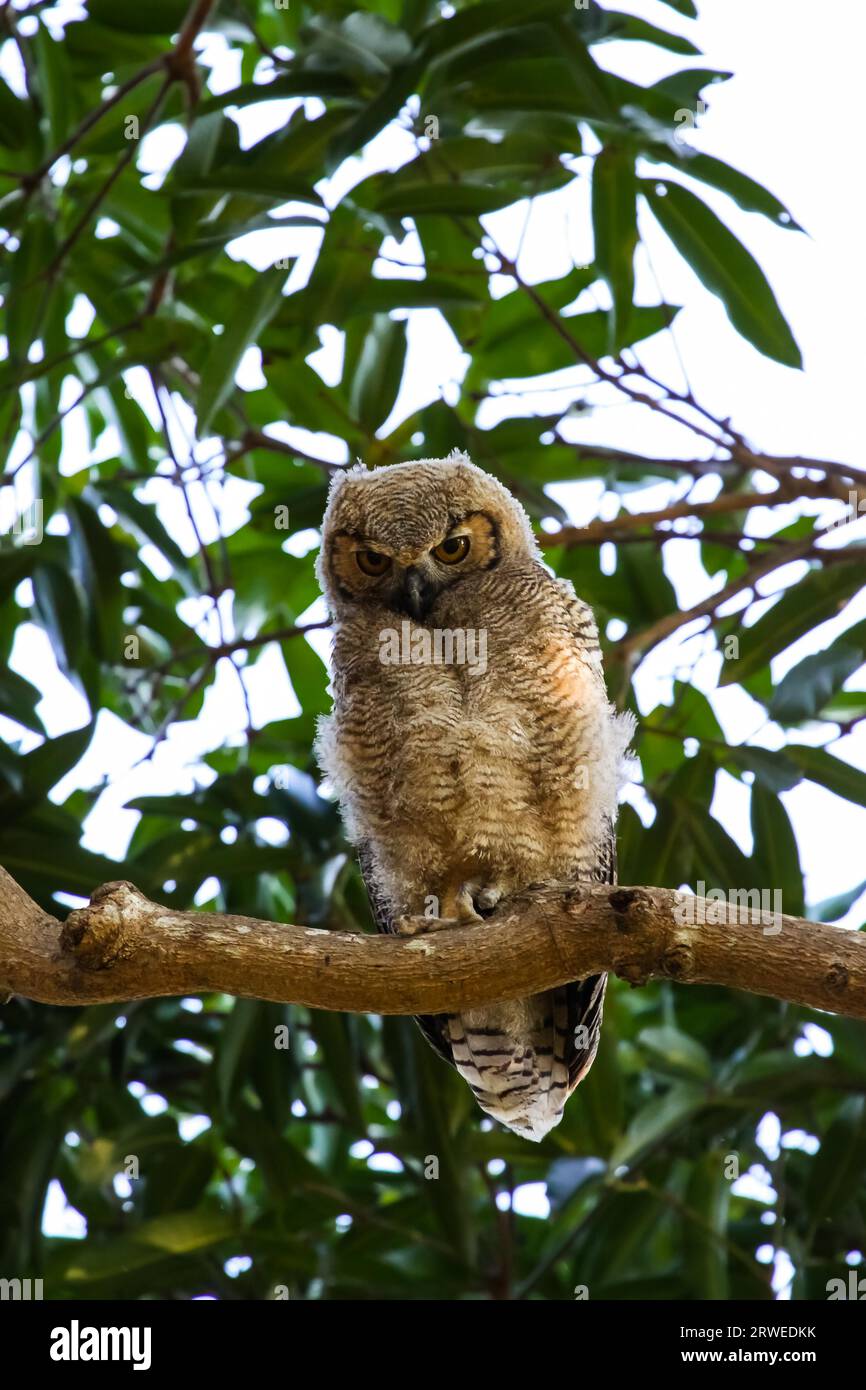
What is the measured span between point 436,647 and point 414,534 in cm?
25

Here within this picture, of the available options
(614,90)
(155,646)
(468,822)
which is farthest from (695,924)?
(155,646)

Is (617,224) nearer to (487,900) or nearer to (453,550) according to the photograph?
(453,550)

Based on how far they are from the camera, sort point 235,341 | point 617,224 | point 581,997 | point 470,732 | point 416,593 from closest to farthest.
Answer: point 470,732 → point 416,593 → point 581,997 → point 235,341 → point 617,224

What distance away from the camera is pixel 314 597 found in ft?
16.0

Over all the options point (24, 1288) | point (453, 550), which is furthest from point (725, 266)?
point (24, 1288)

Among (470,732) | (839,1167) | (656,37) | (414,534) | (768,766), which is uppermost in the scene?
(656,37)

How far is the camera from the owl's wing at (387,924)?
3.50 m

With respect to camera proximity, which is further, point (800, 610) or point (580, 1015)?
point (800, 610)

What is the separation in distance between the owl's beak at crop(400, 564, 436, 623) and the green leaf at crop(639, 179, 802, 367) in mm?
1155

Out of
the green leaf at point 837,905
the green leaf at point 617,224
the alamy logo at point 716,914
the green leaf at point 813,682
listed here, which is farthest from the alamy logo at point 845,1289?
the green leaf at point 617,224

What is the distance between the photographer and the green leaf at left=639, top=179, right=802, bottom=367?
3785 millimetres

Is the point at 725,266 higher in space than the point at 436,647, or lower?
higher

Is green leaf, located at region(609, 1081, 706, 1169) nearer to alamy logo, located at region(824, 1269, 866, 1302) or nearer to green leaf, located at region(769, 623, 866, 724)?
alamy logo, located at region(824, 1269, 866, 1302)
